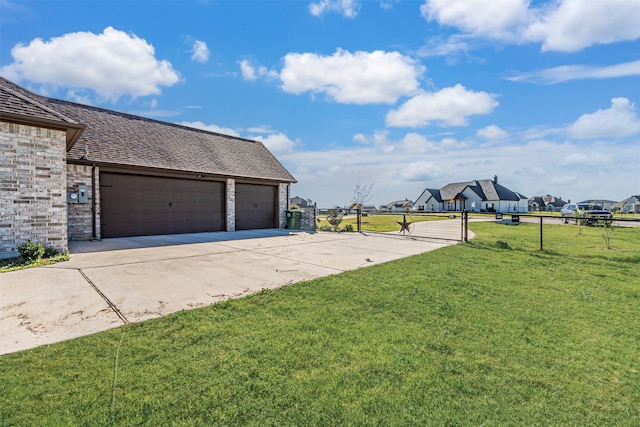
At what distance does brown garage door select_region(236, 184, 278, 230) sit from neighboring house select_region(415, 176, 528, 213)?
129ft

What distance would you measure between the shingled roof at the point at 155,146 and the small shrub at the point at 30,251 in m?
4.04

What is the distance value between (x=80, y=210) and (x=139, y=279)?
6.75 metres

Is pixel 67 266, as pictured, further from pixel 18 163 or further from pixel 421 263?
pixel 421 263

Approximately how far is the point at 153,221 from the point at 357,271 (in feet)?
31.1

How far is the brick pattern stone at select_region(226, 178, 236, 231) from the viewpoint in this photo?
1448 centimetres

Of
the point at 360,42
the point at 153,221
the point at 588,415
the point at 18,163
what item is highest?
the point at 360,42

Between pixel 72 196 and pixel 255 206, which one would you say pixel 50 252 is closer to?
pixel 72 196

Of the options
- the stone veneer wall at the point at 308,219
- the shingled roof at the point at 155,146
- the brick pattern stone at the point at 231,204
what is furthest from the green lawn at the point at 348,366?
the stone veneer wall at the point at 308,219

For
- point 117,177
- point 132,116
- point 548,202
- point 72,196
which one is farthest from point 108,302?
point 548,202

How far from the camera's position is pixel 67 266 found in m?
6.46

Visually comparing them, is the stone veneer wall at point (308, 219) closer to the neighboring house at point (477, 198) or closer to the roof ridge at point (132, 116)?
the roof ridge at point (132, 116)

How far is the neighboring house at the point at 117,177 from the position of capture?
730 cm

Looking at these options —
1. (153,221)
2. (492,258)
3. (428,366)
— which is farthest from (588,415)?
(153,221)

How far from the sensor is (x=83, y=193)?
10.2 m
